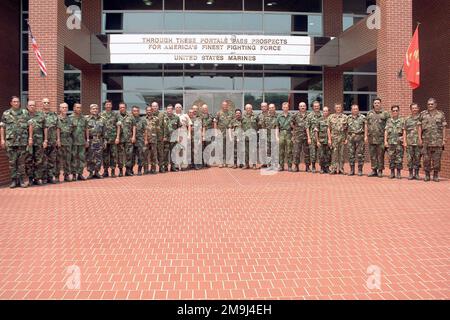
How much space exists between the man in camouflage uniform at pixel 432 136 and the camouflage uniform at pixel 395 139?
19.1 inches

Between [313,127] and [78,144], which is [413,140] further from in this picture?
[78,144]

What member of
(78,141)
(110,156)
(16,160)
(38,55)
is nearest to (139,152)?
(110,156)

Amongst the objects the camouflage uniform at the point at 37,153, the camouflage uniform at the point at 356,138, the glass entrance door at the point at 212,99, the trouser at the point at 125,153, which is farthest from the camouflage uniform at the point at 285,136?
the camouflage uniform at the point at 37,153

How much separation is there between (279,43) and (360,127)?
23.6 ft

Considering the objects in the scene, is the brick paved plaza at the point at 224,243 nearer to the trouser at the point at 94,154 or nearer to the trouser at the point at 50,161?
the trouser at the point at 50,161

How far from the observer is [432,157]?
434 inches

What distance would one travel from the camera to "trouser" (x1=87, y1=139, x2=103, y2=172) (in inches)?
441

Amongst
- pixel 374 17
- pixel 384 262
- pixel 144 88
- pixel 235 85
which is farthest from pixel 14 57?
pixel 384 262

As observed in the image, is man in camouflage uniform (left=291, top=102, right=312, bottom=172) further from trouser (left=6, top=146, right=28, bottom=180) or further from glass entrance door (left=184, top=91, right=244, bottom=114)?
trouser (left=6, top=146, right=28, bottom=180)

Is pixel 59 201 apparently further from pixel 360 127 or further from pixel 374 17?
pixel 374 17

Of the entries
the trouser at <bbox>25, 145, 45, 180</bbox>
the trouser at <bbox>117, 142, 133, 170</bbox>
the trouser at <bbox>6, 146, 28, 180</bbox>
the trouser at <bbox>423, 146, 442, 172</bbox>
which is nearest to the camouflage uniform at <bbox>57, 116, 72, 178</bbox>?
the trouser at <bbox>25, 145, 45, 180</bbox>

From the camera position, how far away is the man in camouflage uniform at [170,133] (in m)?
12.8

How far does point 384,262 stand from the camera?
14.7ft

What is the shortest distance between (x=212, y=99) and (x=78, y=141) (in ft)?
29.6
